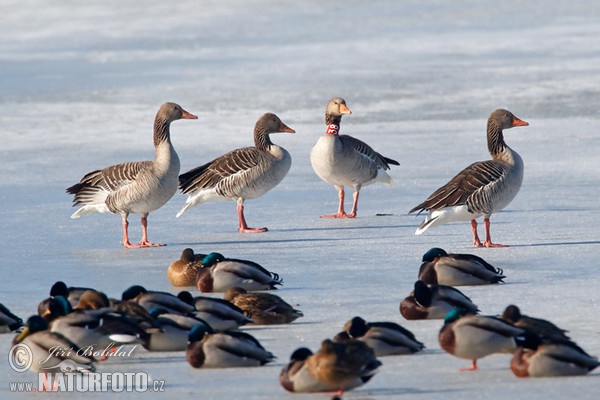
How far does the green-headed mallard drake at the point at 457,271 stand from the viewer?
9.01 meters

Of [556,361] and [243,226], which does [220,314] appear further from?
[243,226]

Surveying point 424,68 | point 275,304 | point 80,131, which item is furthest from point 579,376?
point 424,68

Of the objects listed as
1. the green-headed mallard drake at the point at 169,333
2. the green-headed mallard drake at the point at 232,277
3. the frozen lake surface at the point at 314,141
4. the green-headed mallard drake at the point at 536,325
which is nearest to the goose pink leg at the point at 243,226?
the frozen lake surface at the point at 314,141

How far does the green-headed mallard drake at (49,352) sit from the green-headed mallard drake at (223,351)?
1.91 feet

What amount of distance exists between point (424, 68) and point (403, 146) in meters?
9.14

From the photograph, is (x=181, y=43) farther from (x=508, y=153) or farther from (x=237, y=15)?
(x=508, y=153)

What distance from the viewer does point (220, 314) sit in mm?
7621

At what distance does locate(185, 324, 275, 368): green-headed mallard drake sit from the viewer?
6.72 meters

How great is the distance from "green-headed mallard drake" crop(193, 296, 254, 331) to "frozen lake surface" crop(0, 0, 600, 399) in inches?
11.0

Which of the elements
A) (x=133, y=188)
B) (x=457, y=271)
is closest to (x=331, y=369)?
(x=457, y=271)

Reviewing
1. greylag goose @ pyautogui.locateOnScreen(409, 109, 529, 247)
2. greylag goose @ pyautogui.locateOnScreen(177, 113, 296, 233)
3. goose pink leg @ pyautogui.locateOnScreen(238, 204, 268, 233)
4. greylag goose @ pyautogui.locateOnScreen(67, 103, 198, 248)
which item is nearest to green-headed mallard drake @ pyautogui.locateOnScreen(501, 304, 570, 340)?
greylag goose @ pyautogui.locateOnScreen(409, 109, 529, 247)

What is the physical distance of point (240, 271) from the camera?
901 centimetres

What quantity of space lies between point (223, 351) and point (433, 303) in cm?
180

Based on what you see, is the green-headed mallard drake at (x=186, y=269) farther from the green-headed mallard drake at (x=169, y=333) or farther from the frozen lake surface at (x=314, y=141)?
the green-headed mallard drake at (x=169, y=333)
